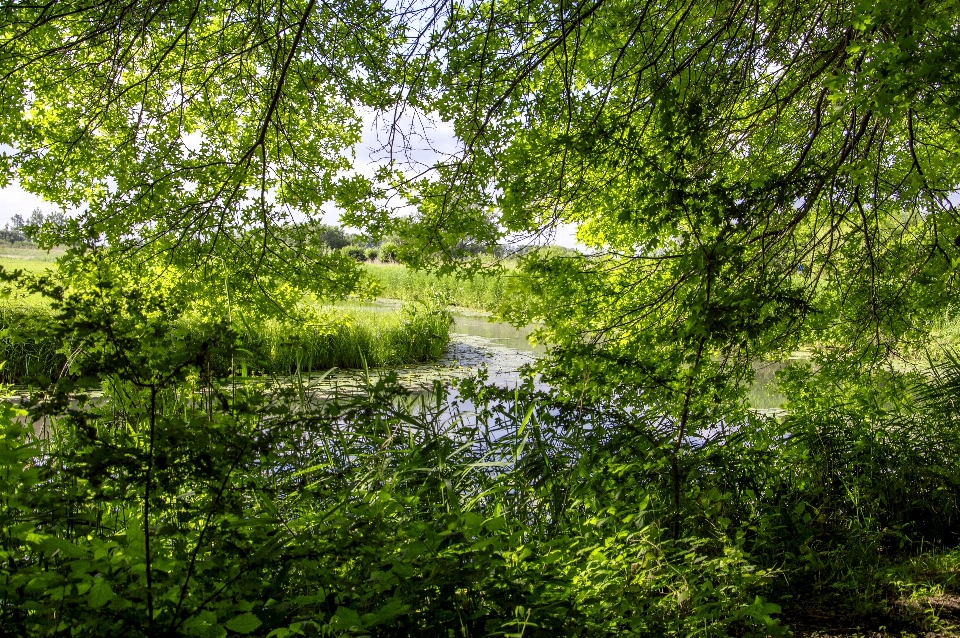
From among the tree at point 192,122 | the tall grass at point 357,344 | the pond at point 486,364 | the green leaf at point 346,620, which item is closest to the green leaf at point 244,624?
the green leaf at point 346,620

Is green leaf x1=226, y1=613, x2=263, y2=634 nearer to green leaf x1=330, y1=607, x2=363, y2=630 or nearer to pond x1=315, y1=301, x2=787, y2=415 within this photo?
green leaf x1=330, y1=607, x2=363, y2=630

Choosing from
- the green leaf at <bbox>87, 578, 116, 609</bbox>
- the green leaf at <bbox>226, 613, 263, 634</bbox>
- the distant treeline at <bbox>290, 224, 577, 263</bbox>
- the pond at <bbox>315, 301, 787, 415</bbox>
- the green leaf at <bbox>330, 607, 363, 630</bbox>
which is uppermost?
the distant treeline at <bbox>290, 224, 577, 263</bbox>

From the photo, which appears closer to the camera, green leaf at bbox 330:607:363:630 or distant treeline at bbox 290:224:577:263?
green leaf at bbox 330:607:363:630

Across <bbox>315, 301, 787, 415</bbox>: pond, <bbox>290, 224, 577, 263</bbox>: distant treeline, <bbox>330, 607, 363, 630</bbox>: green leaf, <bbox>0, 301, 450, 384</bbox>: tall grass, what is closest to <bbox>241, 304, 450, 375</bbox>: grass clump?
<bbox>0, 301, 450, 384</bbox>: tall grass

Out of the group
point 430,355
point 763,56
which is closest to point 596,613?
point 763,56

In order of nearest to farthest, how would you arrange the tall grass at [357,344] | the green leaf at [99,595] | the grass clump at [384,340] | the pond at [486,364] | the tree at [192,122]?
1. the green leaf at [99,595]
2. the tree at [192,122]
3. the pond at [486,364]
4. the tall grass at [357,344]
5. the grass clump at [384,340]

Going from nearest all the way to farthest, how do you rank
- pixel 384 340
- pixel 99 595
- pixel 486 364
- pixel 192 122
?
pixel 99 595 < pixel 192 122 < pixel 486 364 < pixel 384 340

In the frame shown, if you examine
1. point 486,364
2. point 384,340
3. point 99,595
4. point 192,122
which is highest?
point 192,122

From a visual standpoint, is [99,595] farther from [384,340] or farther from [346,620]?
[384,340]

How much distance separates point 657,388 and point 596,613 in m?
1.45

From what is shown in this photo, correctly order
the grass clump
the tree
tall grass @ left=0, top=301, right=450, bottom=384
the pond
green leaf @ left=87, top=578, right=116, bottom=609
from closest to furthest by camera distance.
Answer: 1. green leaf @ left=87, top=578, right=116, bottom=609
2. the tree
3. the pond
4. tall grass @ left=0, top=301, right=450, bottom=384
5. the grass clump

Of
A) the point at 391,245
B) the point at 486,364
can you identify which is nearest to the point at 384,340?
the point at 486,364

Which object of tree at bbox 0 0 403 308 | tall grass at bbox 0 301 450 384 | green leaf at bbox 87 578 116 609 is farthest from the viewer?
tall grass at bbox 0 301 450 384

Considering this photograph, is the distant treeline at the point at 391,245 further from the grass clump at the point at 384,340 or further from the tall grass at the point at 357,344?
the grass clump at the point at 384,340
